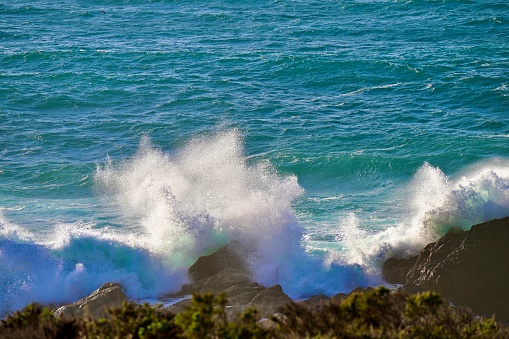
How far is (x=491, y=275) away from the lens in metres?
20.1

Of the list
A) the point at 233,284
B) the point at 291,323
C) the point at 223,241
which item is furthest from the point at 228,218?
the point at 291,323

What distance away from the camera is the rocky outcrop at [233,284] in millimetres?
18962

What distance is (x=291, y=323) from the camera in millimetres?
12641

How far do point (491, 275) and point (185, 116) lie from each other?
63.0ft

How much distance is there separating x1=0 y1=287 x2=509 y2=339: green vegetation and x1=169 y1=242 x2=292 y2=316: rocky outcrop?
5153mm

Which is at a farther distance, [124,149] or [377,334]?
[124,149]

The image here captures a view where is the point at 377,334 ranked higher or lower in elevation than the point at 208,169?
higher

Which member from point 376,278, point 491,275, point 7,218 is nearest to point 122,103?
point 7,218

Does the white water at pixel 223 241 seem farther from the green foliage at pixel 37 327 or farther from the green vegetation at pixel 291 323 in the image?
the green vegetation at pixel 291 323

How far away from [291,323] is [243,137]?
21844 mm

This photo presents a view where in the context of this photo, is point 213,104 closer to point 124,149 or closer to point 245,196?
point 124,149

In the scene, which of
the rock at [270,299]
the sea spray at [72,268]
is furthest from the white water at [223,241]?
the rock at [270,299]

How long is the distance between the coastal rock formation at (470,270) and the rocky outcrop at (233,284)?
3130mm

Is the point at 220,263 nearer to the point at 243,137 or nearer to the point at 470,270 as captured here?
the point at 470,270
